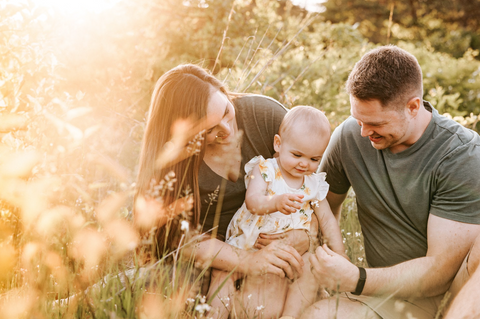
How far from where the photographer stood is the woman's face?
2.58 m

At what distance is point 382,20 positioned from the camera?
12.3 meters

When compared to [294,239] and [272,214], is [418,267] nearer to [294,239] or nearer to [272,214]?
[294,239]

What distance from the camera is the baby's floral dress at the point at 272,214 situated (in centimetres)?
266

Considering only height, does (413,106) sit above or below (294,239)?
above

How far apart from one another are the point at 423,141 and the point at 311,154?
64 cm

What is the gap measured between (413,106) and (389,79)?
208mm

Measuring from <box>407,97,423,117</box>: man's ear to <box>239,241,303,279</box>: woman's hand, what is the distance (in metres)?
1.03

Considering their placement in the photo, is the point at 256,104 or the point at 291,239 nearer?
the point at 291,239

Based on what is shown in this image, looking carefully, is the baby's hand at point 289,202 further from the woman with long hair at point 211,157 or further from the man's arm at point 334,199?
the man's arm at point 334,199

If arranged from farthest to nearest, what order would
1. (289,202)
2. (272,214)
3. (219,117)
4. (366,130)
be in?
1. (272,214)
2. (219,117)
3. (366,130)
4. (289,202)

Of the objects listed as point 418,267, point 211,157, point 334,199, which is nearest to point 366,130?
point 334,199

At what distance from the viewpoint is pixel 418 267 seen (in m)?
2.29

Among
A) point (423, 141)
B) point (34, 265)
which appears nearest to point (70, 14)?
point (34, 265)

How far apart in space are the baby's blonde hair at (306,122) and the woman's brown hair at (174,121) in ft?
1.68
